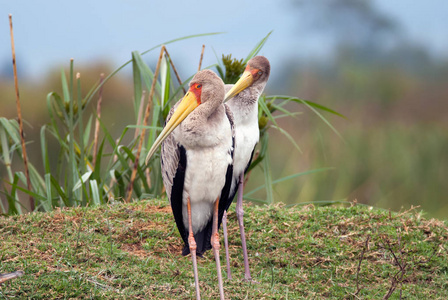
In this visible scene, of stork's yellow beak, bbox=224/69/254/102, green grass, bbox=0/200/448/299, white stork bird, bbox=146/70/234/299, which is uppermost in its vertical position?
stork's yellow beak, bbox=224/69/254/102

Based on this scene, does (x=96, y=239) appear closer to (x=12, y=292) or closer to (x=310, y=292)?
(x=12, y=292)

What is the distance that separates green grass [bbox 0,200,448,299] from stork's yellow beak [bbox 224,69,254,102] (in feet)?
4.04

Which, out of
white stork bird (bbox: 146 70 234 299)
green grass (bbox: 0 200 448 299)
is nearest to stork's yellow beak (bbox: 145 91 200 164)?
white stork bird (bbox: 146 70 234 299)

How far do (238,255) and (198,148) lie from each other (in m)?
1.55

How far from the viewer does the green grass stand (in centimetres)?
343

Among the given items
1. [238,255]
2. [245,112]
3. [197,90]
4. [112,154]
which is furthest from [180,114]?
[112,154]

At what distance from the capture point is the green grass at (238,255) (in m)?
3.43

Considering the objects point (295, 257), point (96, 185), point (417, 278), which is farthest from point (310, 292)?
point (96, 185)

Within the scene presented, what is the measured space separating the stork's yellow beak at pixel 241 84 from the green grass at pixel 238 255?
1231 mm

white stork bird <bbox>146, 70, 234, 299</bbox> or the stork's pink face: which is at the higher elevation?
the stork's pink face

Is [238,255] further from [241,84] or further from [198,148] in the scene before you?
[198,148]

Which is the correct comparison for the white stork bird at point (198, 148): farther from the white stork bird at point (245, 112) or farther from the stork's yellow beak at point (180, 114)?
the white stork bird at point (245, 112)

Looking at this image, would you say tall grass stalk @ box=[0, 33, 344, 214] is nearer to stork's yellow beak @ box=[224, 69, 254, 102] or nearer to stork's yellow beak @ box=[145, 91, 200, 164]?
stork's yellow beak @ box=[224, 69, 254, 102]

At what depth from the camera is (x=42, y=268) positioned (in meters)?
3.46
